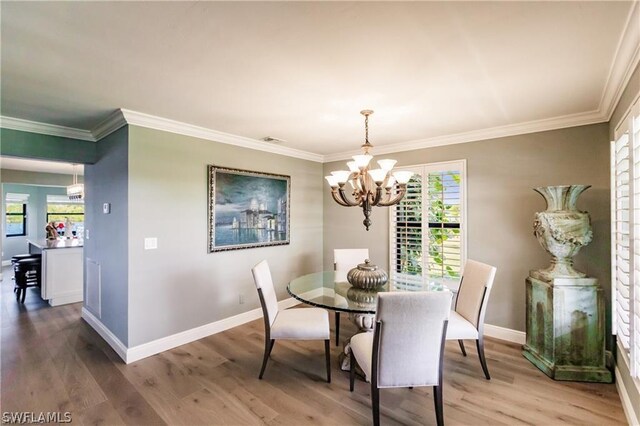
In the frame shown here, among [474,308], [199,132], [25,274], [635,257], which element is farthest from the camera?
[25,274]

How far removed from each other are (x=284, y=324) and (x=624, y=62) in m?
3.06

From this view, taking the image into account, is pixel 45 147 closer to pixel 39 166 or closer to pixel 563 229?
pixel 39 166

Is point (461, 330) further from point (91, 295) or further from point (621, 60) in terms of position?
point (91, 295)

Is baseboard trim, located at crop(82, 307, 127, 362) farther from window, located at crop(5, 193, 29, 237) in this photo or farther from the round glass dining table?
window, located at crop(5, 193, 29, 237)

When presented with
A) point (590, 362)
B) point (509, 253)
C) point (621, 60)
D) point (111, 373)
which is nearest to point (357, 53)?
point (621, 60)

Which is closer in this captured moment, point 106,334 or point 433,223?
point 106,334

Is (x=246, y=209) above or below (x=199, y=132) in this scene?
below

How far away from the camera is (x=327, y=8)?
1354 millimetres

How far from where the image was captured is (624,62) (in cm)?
180

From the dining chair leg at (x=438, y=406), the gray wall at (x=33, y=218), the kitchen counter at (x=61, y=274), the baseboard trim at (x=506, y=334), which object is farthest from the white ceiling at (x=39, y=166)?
the baseboard trim at (x=506, y=334)

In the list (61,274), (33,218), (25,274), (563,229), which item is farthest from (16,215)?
(563,229)

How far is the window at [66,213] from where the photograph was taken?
8.33m

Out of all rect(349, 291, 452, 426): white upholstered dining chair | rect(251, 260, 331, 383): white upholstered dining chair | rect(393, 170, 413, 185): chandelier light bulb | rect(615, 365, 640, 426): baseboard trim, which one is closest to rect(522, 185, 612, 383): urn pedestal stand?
rect(615, 365, 640, 426): baseboard trim

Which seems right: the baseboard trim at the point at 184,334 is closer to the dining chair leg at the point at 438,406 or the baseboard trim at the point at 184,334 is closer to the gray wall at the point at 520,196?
the gray wall at the point at 520,196
